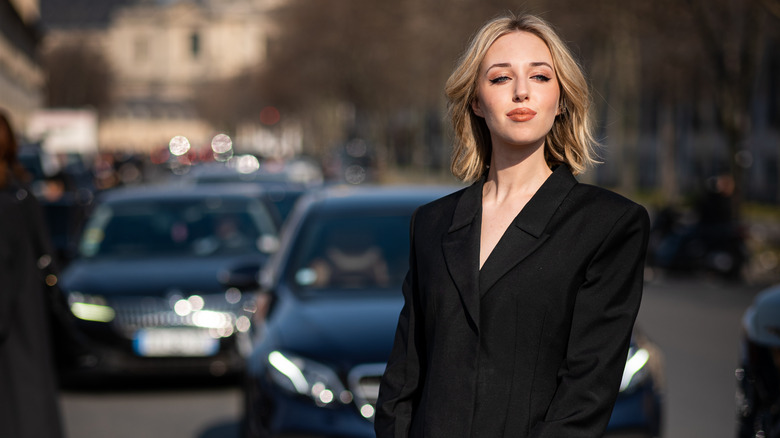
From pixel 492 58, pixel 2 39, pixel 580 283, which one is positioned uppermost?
pixel 492 58

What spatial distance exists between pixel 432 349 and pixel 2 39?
62688mm

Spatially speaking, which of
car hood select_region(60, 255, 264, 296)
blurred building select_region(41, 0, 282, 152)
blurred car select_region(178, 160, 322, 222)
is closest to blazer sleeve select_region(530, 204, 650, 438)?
car hood select_region(60, 255, 264, 296)

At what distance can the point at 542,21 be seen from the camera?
2963 millimetres

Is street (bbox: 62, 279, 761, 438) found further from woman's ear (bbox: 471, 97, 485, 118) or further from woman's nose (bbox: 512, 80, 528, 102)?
woman's nose (bbox: 512, 80, 528, 102)

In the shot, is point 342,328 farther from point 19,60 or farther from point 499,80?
point 19,60

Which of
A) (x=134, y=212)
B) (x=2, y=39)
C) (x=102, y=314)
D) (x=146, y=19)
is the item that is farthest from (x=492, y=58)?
(x=146, y=19)

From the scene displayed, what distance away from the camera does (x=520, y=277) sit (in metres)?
2.74

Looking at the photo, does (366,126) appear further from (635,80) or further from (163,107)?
(163,107)

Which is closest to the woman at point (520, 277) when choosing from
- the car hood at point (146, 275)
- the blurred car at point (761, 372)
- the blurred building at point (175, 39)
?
the blurred car at point (761, 372)

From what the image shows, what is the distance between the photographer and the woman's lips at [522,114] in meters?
2.85

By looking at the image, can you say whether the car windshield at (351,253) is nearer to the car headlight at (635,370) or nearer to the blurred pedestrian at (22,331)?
the car headlight at (635,370)

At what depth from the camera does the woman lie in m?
2.70

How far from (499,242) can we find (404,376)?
1.35ft

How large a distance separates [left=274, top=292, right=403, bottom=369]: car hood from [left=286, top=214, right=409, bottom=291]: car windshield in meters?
0.30
